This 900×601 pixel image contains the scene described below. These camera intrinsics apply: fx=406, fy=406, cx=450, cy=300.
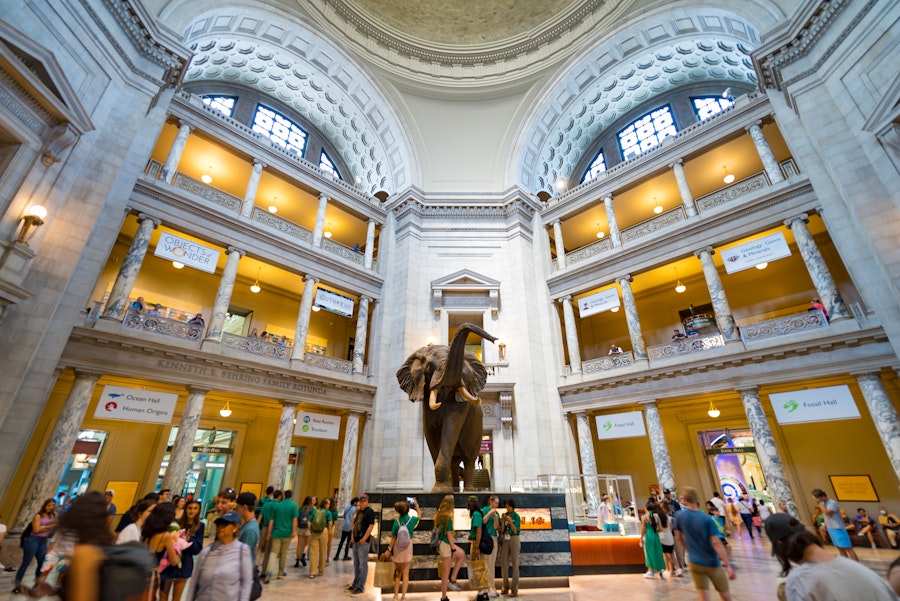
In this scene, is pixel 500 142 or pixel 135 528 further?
pixel 500 142

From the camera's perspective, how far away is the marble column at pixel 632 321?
13.7 meters

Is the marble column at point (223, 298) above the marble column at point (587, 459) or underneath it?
above

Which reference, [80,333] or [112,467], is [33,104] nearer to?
[80,333]

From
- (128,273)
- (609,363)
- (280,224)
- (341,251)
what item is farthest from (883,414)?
(128,273)

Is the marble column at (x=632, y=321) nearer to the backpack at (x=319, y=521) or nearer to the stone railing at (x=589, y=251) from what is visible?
the stone railing at (x=589, y=251)

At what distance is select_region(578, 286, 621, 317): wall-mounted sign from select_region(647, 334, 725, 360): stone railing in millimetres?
2037

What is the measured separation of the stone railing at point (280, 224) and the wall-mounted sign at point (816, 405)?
1538 centimetres

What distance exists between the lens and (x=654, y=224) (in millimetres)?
14844

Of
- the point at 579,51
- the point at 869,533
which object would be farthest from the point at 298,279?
the point at 869,533

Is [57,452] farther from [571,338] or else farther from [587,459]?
[571,338]

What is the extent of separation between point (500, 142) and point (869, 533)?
17737mm

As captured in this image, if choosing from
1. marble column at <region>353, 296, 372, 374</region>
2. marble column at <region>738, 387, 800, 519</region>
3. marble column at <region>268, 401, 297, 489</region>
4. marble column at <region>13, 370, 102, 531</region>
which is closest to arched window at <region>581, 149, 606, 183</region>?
marble column at <region>738, 387, 800, 519</region>

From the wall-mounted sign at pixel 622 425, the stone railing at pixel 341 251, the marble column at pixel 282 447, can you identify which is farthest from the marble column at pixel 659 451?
the stone railing at pixel 341 251

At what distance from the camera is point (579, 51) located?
1738 cm
